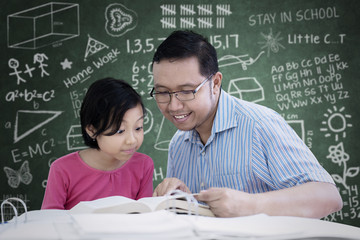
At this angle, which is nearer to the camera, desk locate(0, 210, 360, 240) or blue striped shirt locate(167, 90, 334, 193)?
desk locate(0, 210, 360, 240)

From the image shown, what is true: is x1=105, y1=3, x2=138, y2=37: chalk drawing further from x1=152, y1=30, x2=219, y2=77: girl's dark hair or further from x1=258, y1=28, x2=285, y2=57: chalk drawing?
x1=152, y1=30, x2=219, y2=77: girl's dark hair

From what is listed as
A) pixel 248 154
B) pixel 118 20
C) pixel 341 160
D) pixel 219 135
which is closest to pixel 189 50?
pixel 219 135

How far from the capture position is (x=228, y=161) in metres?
1.61

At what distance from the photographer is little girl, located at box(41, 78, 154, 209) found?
1.52 m

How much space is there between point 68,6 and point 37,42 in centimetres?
39

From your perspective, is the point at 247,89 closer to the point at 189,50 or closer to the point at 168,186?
the point at 189,50

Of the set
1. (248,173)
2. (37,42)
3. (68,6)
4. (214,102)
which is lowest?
(248,173)

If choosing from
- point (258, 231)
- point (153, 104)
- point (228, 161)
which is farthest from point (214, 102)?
point (153, 104)

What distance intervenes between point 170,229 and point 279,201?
0.51 metres

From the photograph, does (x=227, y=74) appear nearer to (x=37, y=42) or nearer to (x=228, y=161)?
(x=37, y=42)

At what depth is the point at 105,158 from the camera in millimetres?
1663

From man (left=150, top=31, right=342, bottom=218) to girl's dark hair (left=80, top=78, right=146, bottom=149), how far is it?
0.43ft

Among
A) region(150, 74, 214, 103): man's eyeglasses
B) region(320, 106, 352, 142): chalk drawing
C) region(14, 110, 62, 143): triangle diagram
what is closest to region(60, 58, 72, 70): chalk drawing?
region(14, 110, 62, 143): triangle diagram

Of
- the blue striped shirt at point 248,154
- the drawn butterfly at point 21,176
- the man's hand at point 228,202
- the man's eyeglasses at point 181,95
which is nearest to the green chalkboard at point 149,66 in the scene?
the drawn butterfly at point 21,176
